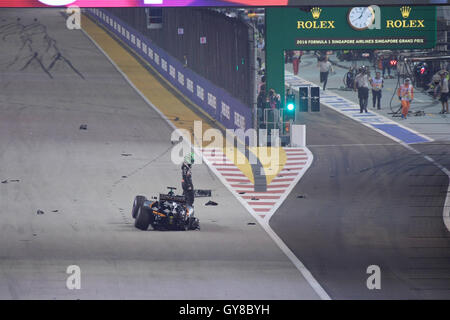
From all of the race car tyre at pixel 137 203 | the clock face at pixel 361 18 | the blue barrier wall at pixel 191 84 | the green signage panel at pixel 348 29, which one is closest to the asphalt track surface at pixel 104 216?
the race car tyre at pixel 137 203

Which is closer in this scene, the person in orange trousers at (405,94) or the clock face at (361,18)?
the clock face at (361,18)

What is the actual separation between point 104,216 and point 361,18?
13.1 metres

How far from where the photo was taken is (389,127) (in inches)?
1427

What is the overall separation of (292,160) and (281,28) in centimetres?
464

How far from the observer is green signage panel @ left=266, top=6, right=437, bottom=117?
3152 cm

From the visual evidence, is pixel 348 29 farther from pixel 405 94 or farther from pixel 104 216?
pixel 104 216

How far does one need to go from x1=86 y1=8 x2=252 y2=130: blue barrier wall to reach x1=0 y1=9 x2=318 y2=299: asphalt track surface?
2322mm

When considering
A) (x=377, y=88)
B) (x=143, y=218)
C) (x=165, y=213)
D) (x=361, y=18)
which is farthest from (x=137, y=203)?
(x=377, y=88)

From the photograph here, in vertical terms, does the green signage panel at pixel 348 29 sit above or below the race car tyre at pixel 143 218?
above

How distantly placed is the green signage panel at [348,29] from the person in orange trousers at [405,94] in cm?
506

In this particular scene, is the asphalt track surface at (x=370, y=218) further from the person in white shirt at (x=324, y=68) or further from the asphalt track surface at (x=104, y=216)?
the person in white shirt at (x=324, y=68)

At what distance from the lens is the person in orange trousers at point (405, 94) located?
121 ft

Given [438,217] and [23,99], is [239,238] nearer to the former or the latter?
[438,217]
